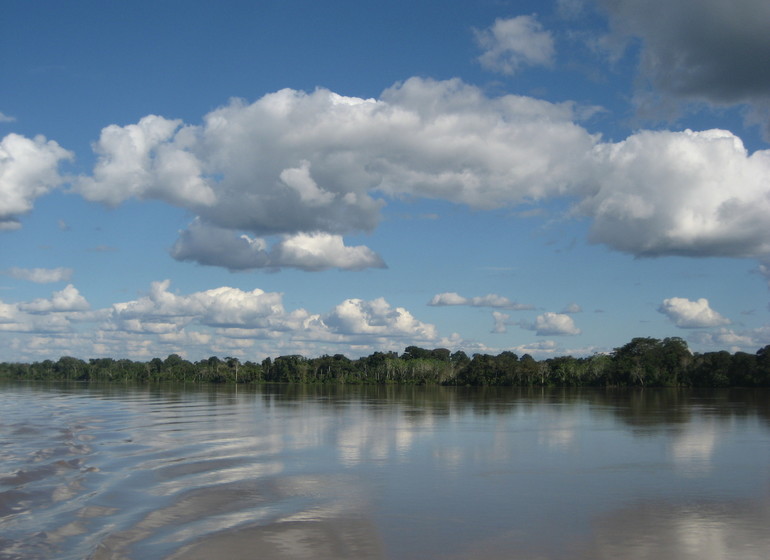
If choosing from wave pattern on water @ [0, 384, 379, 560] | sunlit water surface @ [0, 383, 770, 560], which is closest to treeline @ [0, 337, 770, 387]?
sunlit water surface @ [0, 383, 770, 560]

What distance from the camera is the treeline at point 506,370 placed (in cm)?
11619

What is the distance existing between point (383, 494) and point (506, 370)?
423ft

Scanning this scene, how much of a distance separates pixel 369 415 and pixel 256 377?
450 ft

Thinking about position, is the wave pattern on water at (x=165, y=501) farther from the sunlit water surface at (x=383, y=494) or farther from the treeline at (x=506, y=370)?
the treeline at (x=506, y=370)

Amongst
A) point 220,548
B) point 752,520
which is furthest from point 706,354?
point 220,548

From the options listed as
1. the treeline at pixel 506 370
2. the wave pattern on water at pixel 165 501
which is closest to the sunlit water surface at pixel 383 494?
the wave pattern on water at pixel 165 501

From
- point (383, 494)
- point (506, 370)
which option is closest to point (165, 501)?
point (383, 494)

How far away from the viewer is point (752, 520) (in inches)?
661

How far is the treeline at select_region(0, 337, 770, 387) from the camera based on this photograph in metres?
116

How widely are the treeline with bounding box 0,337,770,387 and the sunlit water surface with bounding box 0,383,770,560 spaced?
282ft

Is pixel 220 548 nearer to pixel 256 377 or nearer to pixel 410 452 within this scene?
pixel 410 452

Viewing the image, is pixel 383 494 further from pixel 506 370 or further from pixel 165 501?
pixel 506 370

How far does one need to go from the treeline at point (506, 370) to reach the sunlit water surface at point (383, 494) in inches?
3386

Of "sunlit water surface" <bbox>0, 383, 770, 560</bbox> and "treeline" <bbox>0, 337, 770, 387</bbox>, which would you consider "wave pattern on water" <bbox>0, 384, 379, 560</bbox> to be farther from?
"treeline" <bbox>0, 337, 770, 387</bbox>
